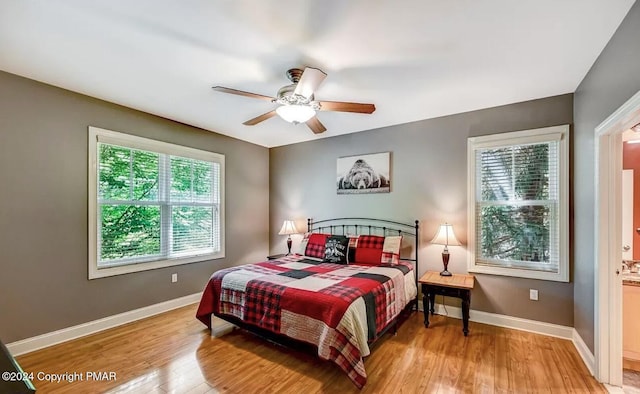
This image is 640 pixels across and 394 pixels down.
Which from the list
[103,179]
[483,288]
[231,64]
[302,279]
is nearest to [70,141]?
[103,179]

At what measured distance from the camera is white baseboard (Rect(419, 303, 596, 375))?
2.60 meters

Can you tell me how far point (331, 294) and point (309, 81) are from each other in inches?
67.5

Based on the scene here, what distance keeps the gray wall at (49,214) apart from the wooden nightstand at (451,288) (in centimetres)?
335

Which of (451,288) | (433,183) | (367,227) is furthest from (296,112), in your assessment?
(451,288)

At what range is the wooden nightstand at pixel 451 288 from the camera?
3.01m

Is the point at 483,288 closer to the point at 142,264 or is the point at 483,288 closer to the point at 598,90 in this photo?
the point at 598,90

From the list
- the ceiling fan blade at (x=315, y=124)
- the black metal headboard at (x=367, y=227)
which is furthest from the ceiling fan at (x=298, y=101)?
the black metal headboard at (x=367, y=227)

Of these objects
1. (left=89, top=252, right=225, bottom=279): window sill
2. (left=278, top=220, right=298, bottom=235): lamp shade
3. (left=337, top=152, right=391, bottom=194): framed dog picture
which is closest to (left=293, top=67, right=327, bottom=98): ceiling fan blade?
(left=337, top=152, right=391, bottom=194): framed dog picture

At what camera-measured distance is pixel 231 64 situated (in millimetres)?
2432

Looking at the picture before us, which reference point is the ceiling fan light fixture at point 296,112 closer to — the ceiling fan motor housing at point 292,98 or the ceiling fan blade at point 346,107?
the ceiling fan motor housing at point 292,98

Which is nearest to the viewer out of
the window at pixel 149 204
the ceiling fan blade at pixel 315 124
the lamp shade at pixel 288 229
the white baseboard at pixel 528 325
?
the white baseboard at pixel 528 325

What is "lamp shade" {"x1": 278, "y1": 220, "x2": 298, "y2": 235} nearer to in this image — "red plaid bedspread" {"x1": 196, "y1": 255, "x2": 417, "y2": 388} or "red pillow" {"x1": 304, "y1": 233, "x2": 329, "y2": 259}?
"red pillow" {"x1": 304, "y1": 233, "x2": 329, "y2": 259}

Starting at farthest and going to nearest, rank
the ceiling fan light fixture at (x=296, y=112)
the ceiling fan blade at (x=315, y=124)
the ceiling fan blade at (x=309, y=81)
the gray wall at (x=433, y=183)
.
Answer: the gray wall at (x=433, y=183) → the ceiling fan blade at (x=315, y=124) → the ceiling fan light fixture at (x=296, y=112) → the ceiling fan blade at (x=309, y=81)

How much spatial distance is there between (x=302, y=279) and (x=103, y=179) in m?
2.54
